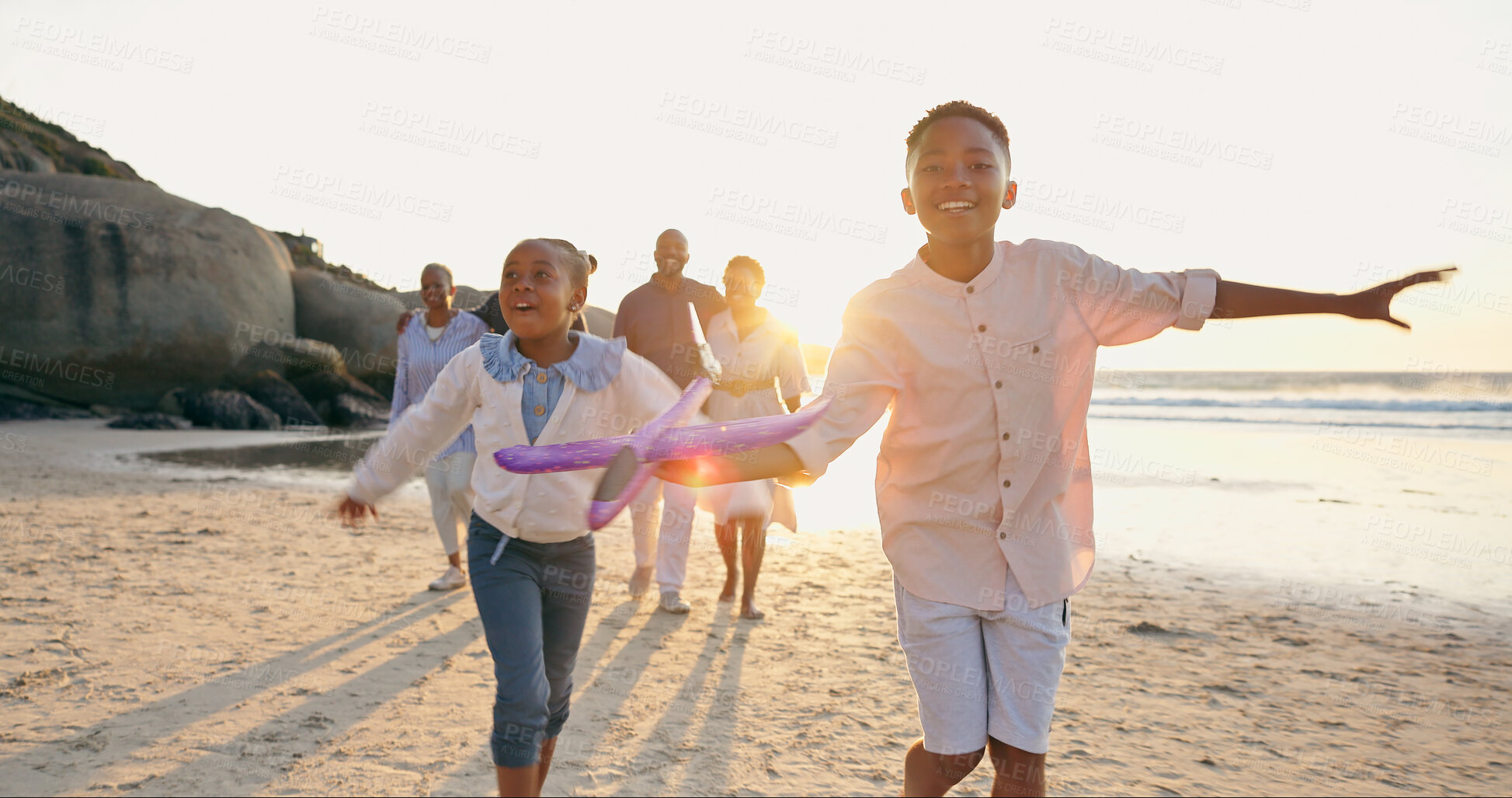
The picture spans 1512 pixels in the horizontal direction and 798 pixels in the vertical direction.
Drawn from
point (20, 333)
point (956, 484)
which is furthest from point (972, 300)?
point (20, 333)

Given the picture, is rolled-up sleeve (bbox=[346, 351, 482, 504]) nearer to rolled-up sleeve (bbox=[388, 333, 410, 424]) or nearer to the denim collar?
the denim collar

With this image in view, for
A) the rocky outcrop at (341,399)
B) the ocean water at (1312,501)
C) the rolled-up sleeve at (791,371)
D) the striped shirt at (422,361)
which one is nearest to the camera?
the striped shirt at (422,361)

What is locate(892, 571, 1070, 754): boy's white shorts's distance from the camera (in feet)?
7.25

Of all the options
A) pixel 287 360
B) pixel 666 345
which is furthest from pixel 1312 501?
pixel 287 360

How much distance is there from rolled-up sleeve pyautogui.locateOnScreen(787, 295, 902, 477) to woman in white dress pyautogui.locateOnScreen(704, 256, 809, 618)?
3406mm

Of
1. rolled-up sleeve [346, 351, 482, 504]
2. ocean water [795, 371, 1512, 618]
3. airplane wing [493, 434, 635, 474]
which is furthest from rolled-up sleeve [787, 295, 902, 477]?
ocean water [795, 371, 1512, 618]

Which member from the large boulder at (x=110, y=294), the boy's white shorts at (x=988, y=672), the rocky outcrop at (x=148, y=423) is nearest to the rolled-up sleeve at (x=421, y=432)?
the boy's white shorts at (x=988, y=672)

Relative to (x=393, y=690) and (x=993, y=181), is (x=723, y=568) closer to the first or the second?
(x=393, y=690)

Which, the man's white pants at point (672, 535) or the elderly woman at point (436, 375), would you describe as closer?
the elderly woman at point (436, 375)

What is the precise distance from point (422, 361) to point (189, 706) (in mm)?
2681

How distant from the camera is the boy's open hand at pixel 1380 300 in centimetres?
204

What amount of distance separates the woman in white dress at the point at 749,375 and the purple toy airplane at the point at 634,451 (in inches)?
145

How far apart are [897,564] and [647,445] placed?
2.89 ft

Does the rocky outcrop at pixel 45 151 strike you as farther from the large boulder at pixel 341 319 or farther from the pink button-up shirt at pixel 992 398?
the pink button-up shirt at pixel 992 398
